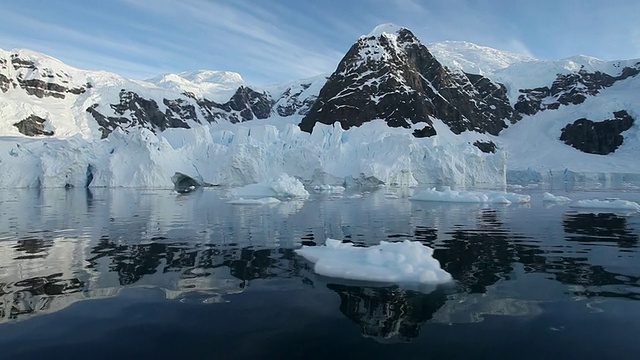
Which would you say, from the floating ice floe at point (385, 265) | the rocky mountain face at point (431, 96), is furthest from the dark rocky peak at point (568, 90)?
the floating ice floe at point (385, 265)

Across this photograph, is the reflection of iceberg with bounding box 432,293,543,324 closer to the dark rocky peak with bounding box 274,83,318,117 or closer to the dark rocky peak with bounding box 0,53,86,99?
the dark rocky peak with bounding box 0,53,86,99

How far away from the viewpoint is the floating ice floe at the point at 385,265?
27.4 ft

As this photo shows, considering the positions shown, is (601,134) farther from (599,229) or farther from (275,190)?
(599,229)

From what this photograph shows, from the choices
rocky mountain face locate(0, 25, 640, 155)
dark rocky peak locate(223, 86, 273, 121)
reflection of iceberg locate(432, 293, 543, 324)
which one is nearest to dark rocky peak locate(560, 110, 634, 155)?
rocky mountain face locate(0, 25, 640, 155)

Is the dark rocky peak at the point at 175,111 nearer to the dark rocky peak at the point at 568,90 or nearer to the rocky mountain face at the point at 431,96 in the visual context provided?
the rocky mountain face at the point at 431,96

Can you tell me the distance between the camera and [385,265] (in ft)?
29.5

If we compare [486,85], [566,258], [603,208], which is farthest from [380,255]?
[486,85]

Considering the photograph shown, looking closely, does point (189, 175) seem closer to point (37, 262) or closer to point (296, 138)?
point (296, 138)

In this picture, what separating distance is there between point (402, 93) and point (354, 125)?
16.6 metres

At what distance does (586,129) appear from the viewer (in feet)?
392

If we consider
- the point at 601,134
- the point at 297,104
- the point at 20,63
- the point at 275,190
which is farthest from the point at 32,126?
the point at 601,134

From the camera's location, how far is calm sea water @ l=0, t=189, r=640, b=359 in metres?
5.47

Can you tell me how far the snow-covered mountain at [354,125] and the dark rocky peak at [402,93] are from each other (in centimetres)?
39

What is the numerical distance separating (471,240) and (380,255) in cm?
500
